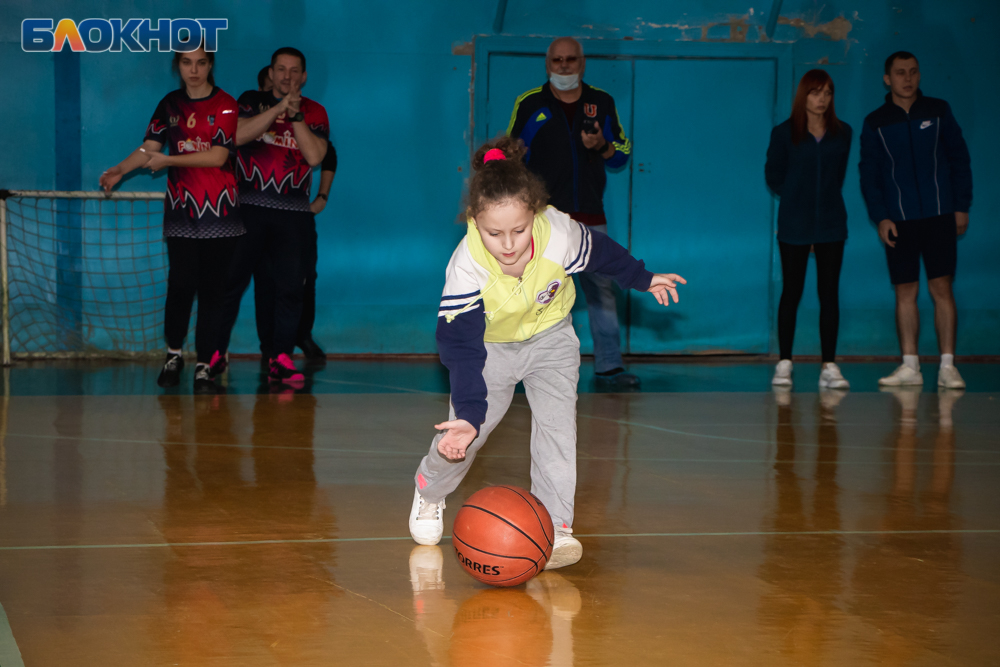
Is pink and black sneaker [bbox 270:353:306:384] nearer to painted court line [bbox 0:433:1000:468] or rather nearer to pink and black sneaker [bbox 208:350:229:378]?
pink and black sneaker [bbox 208:350:229:378]

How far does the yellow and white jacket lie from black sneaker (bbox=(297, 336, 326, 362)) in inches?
201

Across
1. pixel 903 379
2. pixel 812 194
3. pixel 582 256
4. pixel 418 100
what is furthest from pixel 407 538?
pixel 418 100

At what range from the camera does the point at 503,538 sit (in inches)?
97.2

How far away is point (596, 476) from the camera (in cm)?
378

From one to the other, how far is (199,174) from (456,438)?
362 cm

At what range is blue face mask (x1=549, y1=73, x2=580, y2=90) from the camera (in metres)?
6.05

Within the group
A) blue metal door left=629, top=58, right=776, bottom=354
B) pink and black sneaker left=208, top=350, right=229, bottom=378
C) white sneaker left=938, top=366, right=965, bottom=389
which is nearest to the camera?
pink and black sneaker left=208, top=350, right=229, bottom=378

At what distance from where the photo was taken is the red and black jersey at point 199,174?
5.52 meters

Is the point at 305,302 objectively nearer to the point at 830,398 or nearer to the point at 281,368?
the point at 281,368

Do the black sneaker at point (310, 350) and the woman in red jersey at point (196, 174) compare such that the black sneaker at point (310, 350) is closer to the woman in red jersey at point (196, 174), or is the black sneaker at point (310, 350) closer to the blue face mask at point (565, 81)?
the woman in red jersey at point (196, 174)

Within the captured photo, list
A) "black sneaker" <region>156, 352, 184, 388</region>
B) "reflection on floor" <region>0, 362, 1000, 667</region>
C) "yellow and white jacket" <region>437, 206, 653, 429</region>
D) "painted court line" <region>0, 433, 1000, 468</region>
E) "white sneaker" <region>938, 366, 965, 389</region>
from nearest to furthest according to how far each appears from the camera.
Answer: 1. "reflection on floor" <region>0, 362, 1000, 667</region>
2. "yellow and white jacket" <region>437, 206, 653, 429</region>
3. "painted court line" <region>0, 433, 1000, 468</region>
4. "black sneaker" <region>156, 352, 184, 388</region>
5. "white sneaker" <region>938, 366, 965, 389</region>

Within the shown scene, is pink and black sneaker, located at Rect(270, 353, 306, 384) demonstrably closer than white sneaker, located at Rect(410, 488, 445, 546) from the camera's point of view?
No

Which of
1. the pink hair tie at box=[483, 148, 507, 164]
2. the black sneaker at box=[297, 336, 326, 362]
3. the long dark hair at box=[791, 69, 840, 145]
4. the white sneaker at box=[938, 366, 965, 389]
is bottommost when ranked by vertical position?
the black sneaker at box=[297, 336, 326, 362]

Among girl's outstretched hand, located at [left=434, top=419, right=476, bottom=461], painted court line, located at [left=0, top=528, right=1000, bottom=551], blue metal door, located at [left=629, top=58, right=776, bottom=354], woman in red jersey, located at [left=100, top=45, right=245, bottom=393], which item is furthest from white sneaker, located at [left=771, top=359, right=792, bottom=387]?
girl's outstretched hand, located at [left=434, top=419, right=476, bottom=461]
